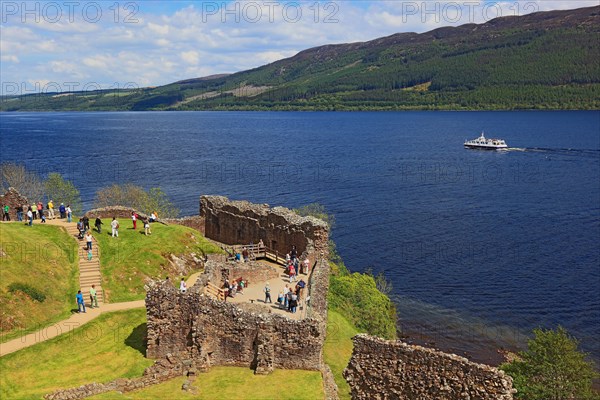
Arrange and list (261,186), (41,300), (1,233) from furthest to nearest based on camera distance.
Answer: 1. (261,186)
2. (1,233)
3. (41,300)

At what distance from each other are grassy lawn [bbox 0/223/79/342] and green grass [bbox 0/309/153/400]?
8.81ft

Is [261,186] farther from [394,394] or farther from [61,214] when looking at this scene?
[394,394]

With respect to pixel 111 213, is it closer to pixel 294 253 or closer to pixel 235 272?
pixel 235 272

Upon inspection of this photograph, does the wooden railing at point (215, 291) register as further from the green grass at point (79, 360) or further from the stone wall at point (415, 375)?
the stone wall at point (415, 375)

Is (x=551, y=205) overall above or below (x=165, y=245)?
below

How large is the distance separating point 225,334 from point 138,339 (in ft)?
26.9

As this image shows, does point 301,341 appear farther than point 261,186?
No

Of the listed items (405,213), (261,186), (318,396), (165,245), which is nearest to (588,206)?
(405,213)

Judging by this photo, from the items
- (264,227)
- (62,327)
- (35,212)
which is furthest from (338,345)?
(35,212)

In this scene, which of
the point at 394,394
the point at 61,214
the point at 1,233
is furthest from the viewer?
the point at 61,214

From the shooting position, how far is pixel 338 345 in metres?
41.5

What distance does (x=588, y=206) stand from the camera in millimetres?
114938

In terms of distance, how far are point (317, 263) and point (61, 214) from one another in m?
26.0

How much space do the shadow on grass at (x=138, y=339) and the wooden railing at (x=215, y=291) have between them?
495 cm
